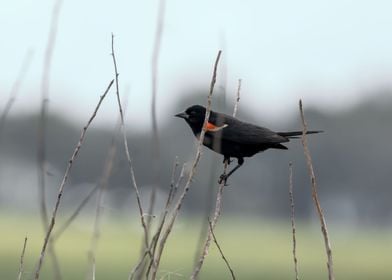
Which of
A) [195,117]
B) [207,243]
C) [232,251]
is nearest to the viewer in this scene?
[207,243]

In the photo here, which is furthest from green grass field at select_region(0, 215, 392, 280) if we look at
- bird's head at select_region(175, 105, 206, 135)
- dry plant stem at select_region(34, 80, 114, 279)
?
dry plant stem at select_region(34, 80, 114, 279)

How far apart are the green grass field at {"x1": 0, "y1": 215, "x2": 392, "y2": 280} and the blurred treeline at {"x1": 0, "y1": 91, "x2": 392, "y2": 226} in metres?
3.70

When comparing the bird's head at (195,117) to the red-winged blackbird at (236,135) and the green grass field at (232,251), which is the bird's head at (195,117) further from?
the green grass field at (232,251)

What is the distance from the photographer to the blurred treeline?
84875 mm

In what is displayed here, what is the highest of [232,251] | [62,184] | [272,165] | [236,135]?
[62,184]

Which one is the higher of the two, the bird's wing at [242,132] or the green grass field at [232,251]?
the bird's wing at [242,132]

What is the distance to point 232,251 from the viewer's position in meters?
58.2

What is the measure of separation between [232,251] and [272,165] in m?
31.6

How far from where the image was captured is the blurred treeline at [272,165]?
84.9 metres

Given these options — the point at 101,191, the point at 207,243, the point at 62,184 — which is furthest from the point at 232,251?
the point at 62,184

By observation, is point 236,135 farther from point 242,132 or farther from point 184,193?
point 184,193

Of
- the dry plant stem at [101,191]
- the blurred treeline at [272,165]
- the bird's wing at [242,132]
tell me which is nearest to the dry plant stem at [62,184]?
the dry plant stem at [101,191]

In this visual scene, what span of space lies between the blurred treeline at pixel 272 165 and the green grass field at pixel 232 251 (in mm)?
3697

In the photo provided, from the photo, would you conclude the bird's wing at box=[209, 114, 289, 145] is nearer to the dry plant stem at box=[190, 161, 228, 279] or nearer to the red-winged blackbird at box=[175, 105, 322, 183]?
the red-winged blackbird at box=[175, 105, 322, 183]
